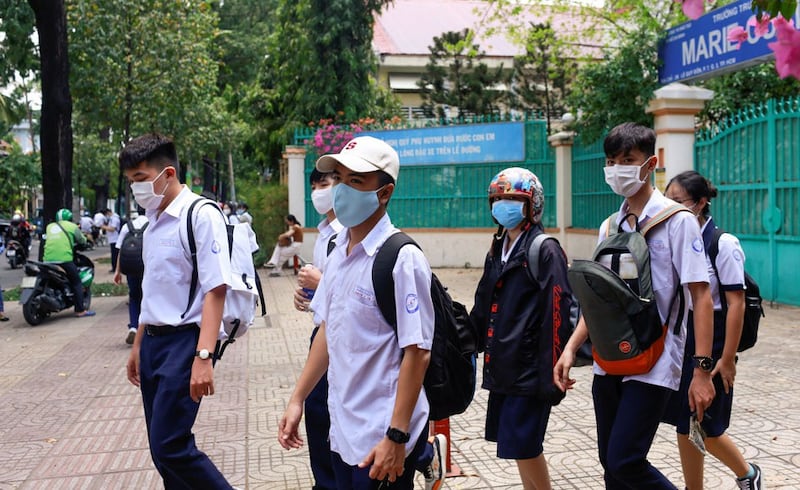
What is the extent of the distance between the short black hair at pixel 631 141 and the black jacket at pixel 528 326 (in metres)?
0.48

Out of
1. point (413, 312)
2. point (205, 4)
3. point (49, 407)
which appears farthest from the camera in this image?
point (205, 4)

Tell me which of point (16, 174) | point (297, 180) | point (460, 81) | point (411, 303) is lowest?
point (411, 303)

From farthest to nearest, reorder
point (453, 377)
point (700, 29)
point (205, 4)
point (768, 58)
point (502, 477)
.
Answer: point (205, 4)
point (700, 29)
point (768, 58)
point (502, 477)
point (453, 377)

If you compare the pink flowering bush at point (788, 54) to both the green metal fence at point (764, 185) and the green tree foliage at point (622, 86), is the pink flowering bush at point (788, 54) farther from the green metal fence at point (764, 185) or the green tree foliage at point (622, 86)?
the green tree foliage at point (622, 86)

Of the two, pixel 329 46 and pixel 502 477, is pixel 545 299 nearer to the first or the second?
pixel 502 477

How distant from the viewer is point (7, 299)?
14.6m

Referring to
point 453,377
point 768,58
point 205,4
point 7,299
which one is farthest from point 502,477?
point 205,4

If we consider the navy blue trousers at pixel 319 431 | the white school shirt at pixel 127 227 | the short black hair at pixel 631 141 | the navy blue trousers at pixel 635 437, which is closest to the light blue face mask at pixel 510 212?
the short black hair at pixel 631 141

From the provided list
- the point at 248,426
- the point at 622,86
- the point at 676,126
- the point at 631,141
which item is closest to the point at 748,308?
the point at 631,141

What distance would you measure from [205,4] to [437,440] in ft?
61.2

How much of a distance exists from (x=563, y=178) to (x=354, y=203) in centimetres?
1377

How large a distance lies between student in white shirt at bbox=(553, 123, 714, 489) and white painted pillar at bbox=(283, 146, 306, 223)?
15108 mm

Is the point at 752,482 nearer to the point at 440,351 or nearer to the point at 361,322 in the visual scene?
the point at 440,351

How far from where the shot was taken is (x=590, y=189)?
1512 cm
